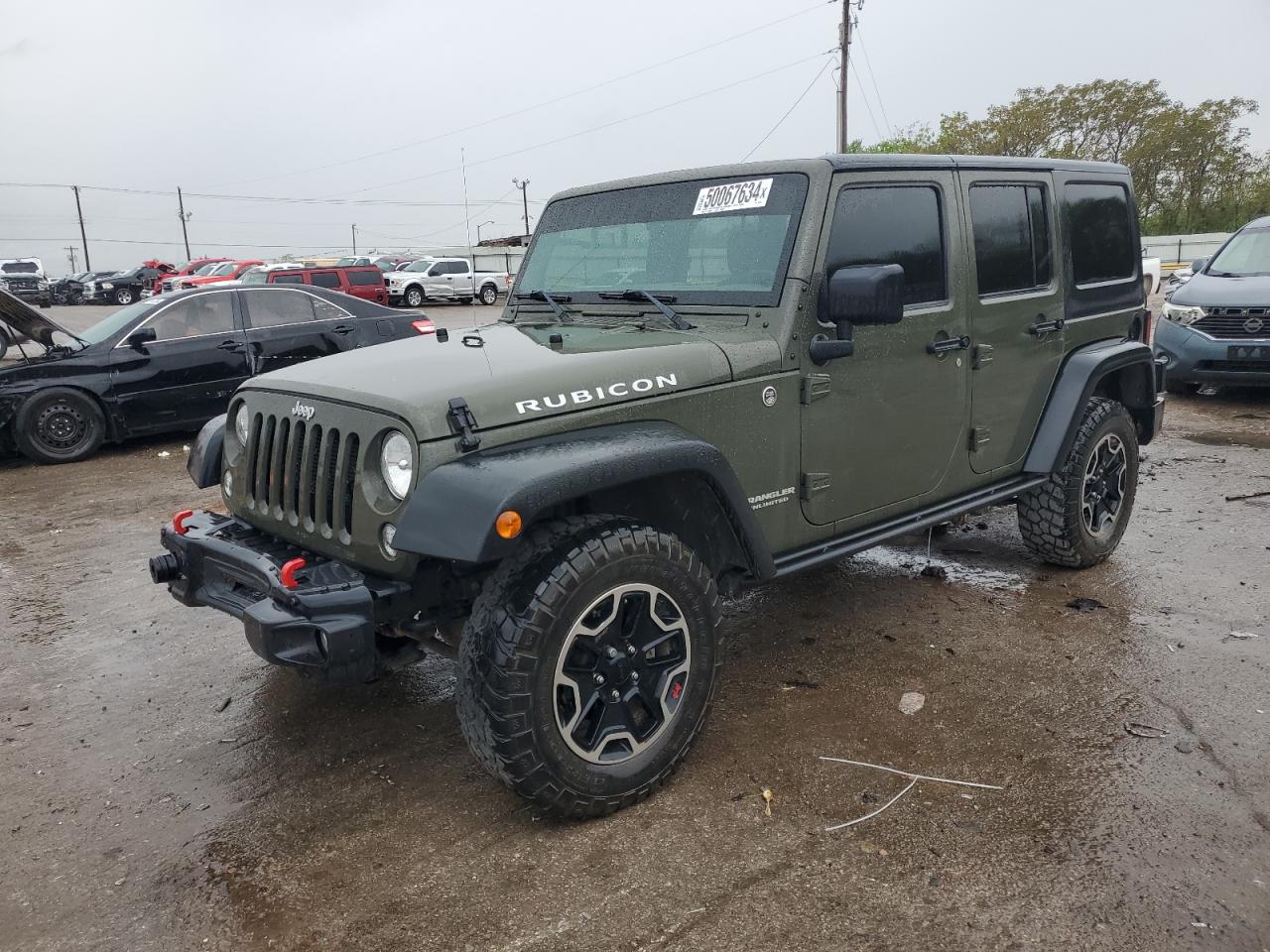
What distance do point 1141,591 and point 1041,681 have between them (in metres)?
1.35

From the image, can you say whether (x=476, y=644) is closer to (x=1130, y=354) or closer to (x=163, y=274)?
(x=1130, y=354)

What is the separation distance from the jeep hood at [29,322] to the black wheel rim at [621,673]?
306 inches

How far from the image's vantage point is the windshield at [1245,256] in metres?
9.79

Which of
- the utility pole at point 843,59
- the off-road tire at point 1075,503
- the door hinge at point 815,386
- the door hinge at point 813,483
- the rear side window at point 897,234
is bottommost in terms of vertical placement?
the off-road tire at point 1075,503

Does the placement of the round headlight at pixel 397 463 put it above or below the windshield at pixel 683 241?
below

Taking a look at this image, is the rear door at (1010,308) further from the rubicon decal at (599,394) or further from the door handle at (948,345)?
the rubicon decal at (599,394)

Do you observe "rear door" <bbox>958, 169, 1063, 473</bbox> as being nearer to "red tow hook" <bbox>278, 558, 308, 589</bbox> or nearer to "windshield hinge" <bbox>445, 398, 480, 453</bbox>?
"windshield hinge" <bbox>445, 398, 480, 453</bbox>

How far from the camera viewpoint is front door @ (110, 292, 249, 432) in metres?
8.83

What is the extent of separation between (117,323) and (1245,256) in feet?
37.2

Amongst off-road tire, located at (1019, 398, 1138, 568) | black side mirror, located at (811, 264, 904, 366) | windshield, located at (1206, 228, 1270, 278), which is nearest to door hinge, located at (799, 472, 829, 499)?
black side mirror, located at (811, 264, 904, 366)

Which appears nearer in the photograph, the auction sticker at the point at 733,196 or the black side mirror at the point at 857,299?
the black side mirror at the point at 857,299

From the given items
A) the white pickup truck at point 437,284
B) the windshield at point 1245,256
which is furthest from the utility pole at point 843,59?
the windshield at point 1245,256

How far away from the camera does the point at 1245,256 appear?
1001 centimetres

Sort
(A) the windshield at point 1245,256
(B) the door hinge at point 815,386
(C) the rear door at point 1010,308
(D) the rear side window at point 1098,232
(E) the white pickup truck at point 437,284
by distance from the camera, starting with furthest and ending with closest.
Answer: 1. (E) the white pickup truck at point 437,284
2. (A) the windshield at point 1245,256
3. (D) the rear side window at point 1098,232
4. (C) the rear door at point 1010,308
5. (B) the door hinge at point 815,386
